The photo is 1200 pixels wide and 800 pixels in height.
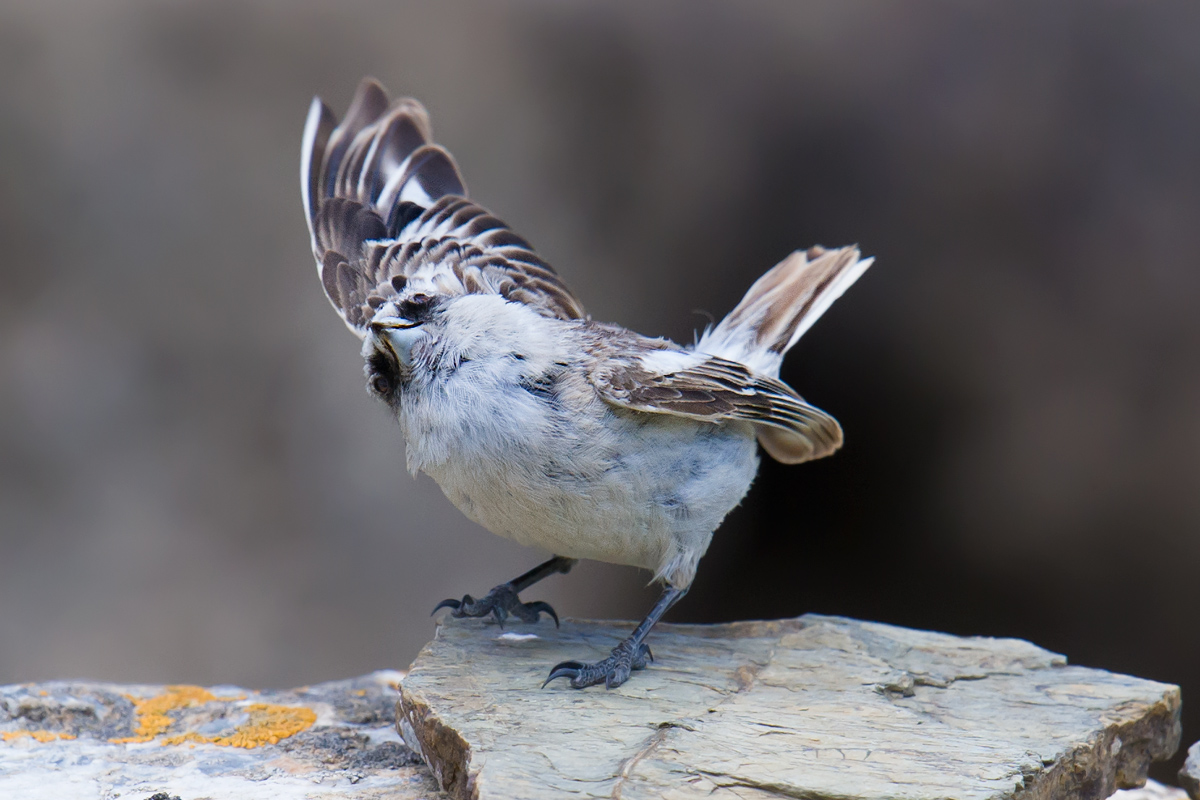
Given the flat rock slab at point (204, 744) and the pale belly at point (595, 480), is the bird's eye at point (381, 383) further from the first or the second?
the flat rock slab at point (204, 744)

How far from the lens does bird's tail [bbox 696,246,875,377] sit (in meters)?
4.62

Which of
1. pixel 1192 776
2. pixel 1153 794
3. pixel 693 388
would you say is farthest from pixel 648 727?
pixel 1153 794

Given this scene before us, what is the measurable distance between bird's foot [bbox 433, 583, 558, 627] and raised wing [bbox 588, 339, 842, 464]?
0.97 m

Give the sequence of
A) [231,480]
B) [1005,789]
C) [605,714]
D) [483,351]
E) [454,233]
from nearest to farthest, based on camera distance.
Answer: [1005,789] < [605,714] < [483,351] < [454,233] < [231,480]

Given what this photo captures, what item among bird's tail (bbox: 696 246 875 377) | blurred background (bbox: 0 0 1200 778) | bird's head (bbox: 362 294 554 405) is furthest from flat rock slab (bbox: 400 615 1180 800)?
blurred background (bbox: 0 0 1200 778)

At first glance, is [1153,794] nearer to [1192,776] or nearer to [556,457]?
[1192,776]

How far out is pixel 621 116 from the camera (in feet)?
23.7

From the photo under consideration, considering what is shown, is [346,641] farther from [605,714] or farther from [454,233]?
[605,714]

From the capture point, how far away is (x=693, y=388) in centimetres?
373

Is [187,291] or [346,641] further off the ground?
[187,291]

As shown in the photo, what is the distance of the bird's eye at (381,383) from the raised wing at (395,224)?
54 centimetres

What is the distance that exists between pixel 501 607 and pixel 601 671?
2.34 feet

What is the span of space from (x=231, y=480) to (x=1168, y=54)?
232 inches

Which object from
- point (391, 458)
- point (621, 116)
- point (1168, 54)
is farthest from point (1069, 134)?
point (391, 458)
